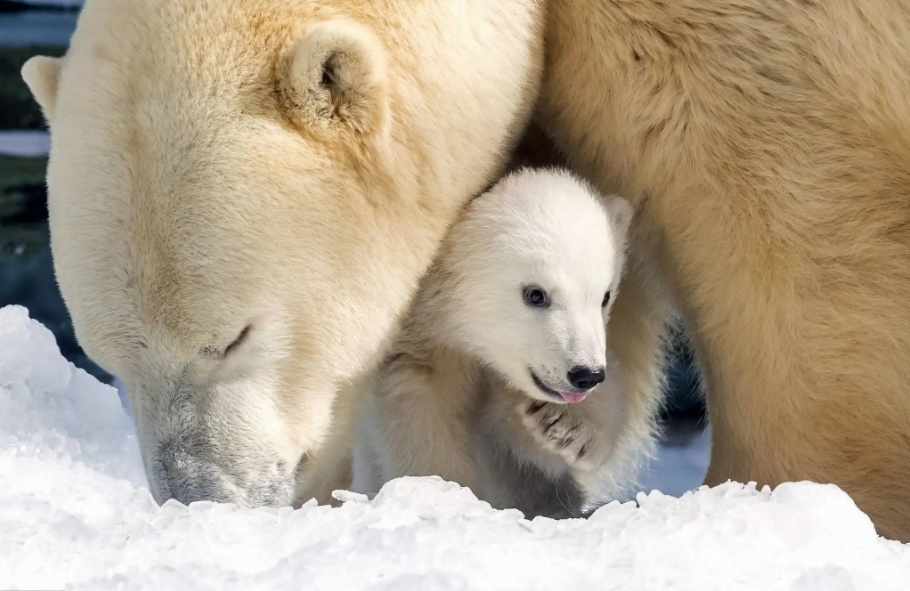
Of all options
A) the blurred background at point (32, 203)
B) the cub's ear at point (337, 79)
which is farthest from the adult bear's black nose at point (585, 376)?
the blurred background at point (32, 203)

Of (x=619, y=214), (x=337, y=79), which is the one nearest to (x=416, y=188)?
Result: (x=337, y=79)

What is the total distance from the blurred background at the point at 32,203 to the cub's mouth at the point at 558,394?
1575mm

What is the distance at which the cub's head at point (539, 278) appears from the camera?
1572 millimetres

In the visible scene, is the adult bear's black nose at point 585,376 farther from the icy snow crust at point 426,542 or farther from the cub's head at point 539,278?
the icy snow crust at point 426,542

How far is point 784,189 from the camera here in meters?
1.59

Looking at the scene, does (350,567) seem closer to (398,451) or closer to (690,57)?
(398,451)

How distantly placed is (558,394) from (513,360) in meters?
0.11

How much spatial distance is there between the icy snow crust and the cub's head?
0.25m

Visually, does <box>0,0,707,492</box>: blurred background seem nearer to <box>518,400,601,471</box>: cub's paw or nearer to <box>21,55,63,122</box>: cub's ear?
<box>518,400,601,471</box>: cub's paw

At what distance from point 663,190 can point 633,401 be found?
674mm

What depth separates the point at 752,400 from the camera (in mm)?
1700

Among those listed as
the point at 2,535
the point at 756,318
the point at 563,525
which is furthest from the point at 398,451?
the point at 2,535

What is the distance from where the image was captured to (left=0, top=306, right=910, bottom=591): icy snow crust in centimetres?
112

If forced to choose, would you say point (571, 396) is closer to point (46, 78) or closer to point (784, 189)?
point (784, 189)
